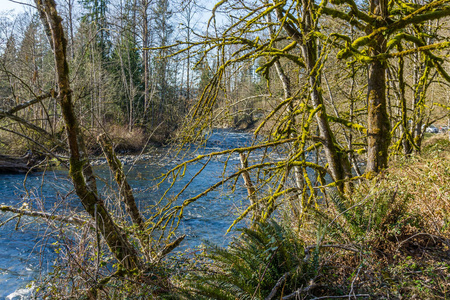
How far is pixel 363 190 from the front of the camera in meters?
4.15

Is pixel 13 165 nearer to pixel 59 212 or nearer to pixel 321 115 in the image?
pixel 59 212

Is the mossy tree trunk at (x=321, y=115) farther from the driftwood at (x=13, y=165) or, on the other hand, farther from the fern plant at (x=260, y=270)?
the driftwood at (x=13, y=165)

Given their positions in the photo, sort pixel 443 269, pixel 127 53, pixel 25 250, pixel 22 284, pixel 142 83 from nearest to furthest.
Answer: pixel 443 269 → pixel 22 284 → pixel 25 250 → pixel 127 53 → pixel 142 83

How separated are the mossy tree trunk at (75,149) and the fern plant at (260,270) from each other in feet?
2.97

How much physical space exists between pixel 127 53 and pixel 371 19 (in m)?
24.4

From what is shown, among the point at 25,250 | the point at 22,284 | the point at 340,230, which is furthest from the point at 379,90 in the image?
the point at 25,250

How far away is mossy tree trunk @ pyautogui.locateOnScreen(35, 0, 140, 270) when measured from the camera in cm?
245

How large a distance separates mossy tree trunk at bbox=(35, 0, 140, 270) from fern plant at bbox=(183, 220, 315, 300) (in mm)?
906

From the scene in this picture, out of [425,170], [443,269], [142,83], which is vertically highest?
[142,83]

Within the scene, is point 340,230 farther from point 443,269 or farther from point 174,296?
point 174,296

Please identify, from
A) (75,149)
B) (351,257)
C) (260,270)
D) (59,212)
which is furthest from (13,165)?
(351,257)

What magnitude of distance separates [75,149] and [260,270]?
6.25 ft

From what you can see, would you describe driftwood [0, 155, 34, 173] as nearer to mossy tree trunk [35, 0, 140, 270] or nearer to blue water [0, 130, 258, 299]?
blue water [0, 130, 258, 299]

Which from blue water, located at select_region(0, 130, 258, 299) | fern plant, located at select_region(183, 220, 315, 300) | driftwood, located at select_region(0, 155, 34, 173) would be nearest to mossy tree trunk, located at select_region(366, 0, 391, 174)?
blue water, located at select_region(0, 130, 258, 299)
